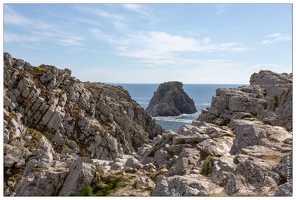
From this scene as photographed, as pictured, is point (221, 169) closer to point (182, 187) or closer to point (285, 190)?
point (182, 187)

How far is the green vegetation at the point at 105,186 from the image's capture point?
63.9 feet

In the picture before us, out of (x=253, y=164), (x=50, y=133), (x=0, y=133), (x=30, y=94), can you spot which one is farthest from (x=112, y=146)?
(x=253, y=164)

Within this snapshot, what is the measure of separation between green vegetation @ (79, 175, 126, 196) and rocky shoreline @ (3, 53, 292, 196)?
0.08 metres

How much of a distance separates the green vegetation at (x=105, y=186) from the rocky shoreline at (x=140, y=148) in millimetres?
77

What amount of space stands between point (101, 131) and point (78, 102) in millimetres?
11389

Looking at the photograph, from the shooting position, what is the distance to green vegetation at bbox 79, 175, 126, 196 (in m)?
19.5

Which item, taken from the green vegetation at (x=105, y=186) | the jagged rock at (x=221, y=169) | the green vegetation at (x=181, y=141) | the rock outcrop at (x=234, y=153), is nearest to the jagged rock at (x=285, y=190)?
the rock outcrop at (x=234, y=153)

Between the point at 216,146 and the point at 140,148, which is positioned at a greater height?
the point at 216,146

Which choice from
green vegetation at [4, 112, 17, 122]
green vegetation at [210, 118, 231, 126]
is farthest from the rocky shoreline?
green vegetation at [4, 112, 17, 122]

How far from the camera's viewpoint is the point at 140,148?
43844 mm

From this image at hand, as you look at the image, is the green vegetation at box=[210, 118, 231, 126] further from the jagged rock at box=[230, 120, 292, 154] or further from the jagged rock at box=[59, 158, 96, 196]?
the jagged rock at box=[59, 158, 96, 196]

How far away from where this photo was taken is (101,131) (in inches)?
2694

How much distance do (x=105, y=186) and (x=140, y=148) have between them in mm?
23817

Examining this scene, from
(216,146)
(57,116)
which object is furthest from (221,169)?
(57,116)
